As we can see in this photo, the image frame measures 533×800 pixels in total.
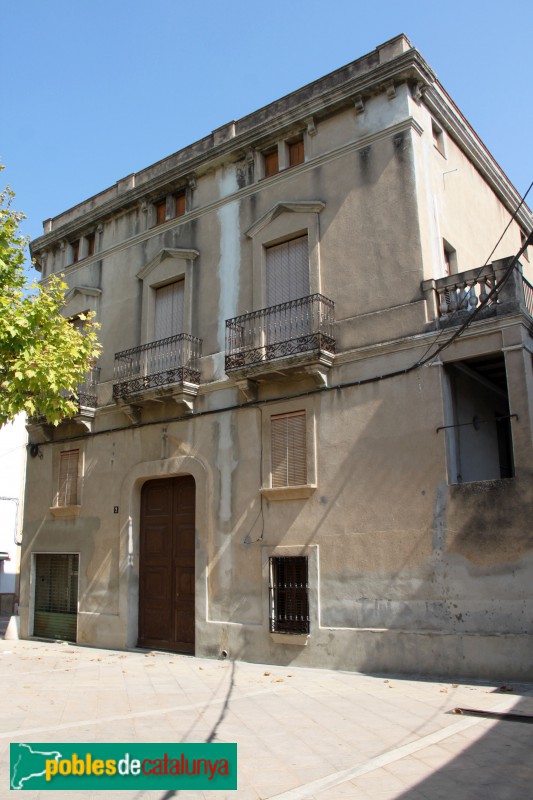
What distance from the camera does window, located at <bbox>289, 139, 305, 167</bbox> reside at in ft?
47.0

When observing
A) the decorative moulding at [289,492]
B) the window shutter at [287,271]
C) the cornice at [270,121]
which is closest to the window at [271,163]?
the cornice at [270,121]

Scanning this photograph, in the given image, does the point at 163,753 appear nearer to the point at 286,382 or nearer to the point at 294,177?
the point at 286,382

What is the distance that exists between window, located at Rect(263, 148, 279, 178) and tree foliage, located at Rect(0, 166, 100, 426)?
497 cm

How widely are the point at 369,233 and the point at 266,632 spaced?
7451 millimetres

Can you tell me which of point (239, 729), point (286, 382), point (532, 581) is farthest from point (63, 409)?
point (532, 581)

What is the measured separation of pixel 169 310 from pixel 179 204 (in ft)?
8.70

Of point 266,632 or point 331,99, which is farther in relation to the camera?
point 331,99

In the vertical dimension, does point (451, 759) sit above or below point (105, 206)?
below

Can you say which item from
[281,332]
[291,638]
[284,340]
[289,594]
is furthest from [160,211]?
[291,638]

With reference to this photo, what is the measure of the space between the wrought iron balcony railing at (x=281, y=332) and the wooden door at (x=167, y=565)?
318 centimetres

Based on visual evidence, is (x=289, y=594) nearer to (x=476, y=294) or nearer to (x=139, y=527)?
(x=139, y=527)

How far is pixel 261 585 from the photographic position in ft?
42.2

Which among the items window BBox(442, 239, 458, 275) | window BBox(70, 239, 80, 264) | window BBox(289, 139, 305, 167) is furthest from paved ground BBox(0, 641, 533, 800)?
window BBox(70, 239, 80, 264)

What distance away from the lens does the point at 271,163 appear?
48.8ft
